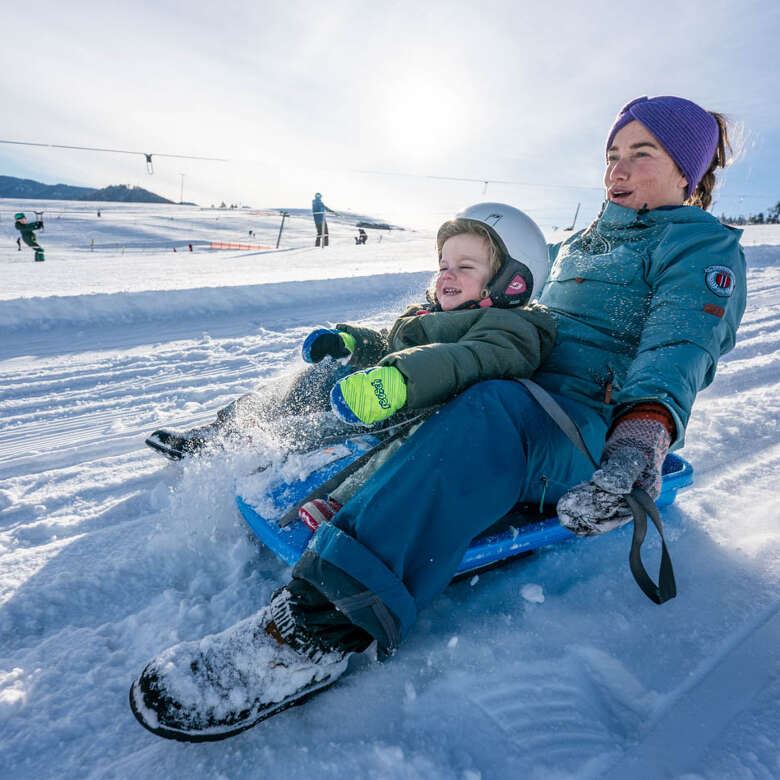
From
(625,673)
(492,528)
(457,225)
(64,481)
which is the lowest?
(64,481)

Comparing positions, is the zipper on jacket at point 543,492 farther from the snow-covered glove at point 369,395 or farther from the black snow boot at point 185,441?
the black snow boot at point 185,441

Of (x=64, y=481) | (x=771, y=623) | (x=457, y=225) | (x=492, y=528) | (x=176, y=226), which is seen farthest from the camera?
(x=176, y=226)

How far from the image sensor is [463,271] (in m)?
1.88

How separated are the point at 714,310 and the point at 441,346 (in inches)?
28.8

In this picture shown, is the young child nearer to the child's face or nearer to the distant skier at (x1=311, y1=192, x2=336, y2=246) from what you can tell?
the child's face

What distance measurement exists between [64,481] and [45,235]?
20433 mm

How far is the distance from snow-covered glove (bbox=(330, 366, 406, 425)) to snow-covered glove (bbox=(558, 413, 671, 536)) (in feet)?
1.46

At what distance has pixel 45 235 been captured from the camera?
18484 millimetres

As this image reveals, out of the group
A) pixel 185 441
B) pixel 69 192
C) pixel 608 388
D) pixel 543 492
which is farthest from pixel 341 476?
pixel 69 192

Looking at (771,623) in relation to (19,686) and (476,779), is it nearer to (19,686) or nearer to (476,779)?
(476,779)

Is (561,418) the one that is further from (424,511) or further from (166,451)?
(166,451)

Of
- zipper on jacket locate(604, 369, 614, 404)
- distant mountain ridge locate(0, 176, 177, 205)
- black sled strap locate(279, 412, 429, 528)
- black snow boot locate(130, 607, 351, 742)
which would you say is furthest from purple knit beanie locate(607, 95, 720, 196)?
distant mountain ridge locate(0, 176, 177, 205)

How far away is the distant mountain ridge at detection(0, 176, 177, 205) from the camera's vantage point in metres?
50.5

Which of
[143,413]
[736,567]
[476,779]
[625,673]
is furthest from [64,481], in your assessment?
[736,567]
